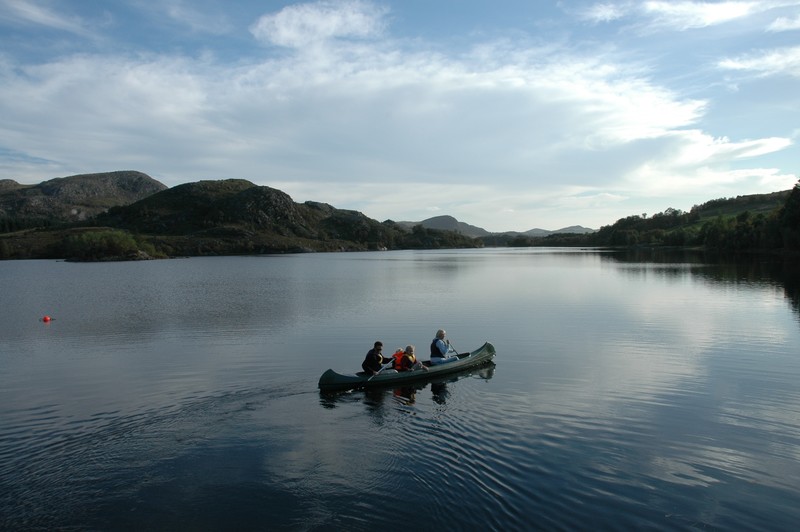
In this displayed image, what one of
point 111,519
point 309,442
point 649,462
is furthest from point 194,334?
point 649,462

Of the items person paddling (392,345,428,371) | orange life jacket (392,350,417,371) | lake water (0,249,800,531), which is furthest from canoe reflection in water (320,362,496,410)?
orange life jacket (392,350,417,371)

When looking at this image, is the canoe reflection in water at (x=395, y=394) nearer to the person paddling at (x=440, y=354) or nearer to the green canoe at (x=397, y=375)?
the green canoe at (x=397, y=375)

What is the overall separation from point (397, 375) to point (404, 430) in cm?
570

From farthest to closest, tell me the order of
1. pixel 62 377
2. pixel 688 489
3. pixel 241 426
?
pixel 62 377, pixel 241 426, pixel 688 489

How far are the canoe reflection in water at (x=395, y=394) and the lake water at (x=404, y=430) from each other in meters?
0.16

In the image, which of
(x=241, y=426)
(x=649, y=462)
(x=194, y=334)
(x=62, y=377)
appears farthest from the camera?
(x=194, y=334)

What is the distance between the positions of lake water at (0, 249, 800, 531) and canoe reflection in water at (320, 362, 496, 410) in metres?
0.16

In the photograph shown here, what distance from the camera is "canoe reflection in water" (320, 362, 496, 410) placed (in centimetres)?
2072

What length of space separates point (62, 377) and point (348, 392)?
14284 mm

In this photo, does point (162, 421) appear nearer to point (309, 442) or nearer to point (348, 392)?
point (309, 442)

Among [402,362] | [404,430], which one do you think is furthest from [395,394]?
[404,430]

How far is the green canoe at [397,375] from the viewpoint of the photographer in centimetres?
2167

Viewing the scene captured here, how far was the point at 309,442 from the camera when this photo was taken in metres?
16.1

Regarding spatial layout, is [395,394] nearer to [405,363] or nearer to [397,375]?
[397,375]
